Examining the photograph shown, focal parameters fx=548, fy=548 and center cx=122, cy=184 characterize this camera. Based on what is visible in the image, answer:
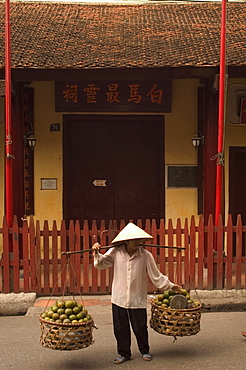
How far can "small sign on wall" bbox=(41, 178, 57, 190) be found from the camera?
35.5 ft

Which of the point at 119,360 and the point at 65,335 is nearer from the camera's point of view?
the point at 65,335

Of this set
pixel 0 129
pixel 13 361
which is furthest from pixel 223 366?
pixel 0 129

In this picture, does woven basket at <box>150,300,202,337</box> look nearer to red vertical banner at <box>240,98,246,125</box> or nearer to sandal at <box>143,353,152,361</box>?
sandal at <box>143,353,152,361</box>

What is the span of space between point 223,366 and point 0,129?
264 inches

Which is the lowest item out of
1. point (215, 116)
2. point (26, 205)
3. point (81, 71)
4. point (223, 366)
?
point (223, 366)

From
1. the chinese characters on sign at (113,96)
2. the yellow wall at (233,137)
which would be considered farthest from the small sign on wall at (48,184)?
the yellow wall at (233,137)

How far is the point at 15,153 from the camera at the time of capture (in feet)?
31.2

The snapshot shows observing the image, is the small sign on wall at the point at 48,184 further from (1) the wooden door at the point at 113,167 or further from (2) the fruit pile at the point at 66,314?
(2) the fruit pile at the point at 66,314

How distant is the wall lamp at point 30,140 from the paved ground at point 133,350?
4.10 m

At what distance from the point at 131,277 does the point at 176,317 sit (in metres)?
0.62

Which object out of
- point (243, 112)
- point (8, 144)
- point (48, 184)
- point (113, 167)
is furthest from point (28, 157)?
point (243, 112)

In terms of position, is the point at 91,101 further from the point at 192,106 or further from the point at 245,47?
the point at 245,47

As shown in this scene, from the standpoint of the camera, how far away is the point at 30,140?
1051cm

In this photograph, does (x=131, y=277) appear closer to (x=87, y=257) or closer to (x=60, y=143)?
(x=87, y=257)
